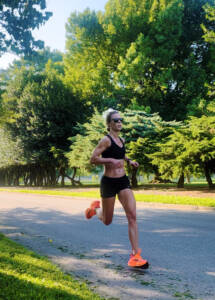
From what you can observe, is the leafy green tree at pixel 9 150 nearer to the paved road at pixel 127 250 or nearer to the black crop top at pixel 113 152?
the paved road at pixel 127 250

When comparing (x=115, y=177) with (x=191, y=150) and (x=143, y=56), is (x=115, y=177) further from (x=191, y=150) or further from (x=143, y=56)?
(x=143, y=56)

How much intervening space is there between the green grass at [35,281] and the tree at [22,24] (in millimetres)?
9959

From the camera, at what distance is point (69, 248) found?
18.5 ft

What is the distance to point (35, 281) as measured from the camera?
346cm

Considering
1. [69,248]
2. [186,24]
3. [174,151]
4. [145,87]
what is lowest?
[69,248]

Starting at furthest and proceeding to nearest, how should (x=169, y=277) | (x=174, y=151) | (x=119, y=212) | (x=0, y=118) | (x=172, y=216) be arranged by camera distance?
(x=174, y=151) → (x=0, y=118) → (x=119, y=212) → (x=172, y=216) → (x=169, y=277)

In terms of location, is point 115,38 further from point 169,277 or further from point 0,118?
point 169,277

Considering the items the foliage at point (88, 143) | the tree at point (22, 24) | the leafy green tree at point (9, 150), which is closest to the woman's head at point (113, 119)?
Answer: the tree at point (22, 24)

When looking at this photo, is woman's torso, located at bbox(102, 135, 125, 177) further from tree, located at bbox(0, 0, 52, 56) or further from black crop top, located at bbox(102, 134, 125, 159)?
tree, located at bbox(0, 0, 52, 56)

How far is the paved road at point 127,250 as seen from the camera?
3584 mm

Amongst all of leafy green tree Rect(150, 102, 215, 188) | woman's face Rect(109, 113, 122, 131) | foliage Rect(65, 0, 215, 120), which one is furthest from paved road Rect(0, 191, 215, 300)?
foliage Rect(65, 0, 215, 120)

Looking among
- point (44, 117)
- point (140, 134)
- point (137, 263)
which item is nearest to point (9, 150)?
point (44, 117)

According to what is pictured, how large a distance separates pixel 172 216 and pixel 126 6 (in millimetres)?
25145

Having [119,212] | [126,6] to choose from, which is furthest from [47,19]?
[126,6]
